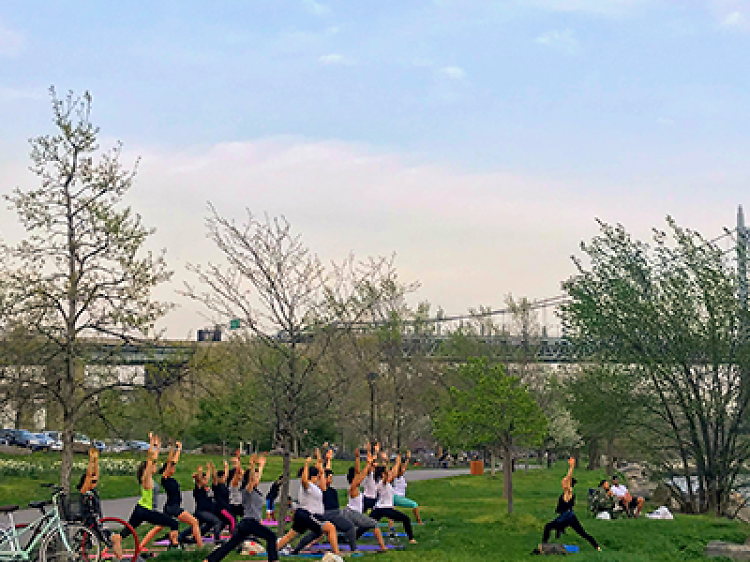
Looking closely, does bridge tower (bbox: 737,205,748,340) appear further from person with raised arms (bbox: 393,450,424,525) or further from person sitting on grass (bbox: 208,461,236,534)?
person sitting on grass (bbox: 208,461,236,534)

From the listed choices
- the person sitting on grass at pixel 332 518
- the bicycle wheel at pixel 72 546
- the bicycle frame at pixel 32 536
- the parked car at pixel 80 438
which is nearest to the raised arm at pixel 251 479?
the person sitting on grass at pixel 332 518

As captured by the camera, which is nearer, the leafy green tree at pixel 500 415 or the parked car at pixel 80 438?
the parked car at pixel 80 438

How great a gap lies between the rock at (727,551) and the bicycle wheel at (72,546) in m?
10.9

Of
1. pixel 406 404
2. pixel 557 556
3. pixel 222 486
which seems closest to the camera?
pixel 557 556

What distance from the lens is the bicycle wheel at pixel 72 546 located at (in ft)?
37.9

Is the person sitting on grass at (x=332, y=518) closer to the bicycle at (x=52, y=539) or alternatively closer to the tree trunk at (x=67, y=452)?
the bicycle at (x=52, y=539)

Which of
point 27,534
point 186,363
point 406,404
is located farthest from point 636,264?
point 27,534

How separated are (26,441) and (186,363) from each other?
44.2 m

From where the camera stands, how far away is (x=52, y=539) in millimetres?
11609

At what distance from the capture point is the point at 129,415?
52.5 feet

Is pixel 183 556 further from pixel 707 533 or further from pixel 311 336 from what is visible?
pixel 707 533

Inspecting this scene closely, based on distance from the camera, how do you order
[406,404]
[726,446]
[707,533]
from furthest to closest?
1. [406,404]
2. [726,446]
3. [707,533]

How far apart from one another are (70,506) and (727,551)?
455 inches

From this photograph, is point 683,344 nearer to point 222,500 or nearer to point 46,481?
point 222,500
